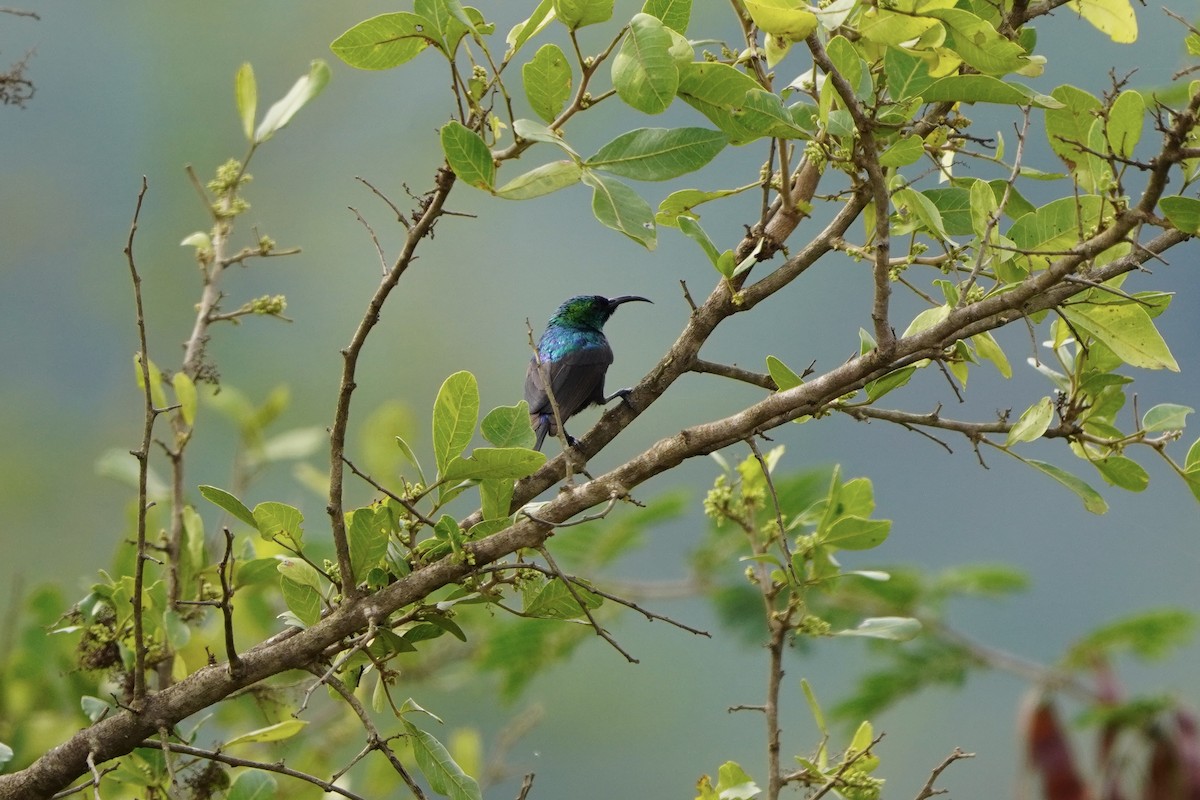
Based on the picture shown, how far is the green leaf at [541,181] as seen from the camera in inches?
42.4

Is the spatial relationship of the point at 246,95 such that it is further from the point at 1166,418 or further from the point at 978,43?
the point at 1166,418

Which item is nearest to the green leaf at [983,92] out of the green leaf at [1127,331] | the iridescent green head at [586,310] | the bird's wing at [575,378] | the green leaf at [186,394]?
the green leaf at [1127,331]

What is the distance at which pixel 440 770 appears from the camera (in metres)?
1.29

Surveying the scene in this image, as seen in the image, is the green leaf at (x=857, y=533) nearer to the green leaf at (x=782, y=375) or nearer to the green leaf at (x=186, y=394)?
the green leaf at (x=782, y=375)

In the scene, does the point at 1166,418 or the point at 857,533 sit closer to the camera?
the point at 1166,418

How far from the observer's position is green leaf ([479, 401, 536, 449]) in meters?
1.31

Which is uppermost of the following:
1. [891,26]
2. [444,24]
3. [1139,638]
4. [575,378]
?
[575,378]

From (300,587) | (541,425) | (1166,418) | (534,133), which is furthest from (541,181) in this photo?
(541,425)

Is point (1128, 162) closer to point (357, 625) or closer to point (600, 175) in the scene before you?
point (600, 175)

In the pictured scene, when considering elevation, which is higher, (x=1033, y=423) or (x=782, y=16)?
(x=782, y=16)

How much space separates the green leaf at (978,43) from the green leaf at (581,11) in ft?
1.00

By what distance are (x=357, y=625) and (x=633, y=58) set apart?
0.65 metres

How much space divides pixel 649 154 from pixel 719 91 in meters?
0.09

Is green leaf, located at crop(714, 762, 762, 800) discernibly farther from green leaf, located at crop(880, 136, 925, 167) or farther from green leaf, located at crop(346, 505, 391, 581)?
green leaf, located at crop(880, 136, 925, 167)
